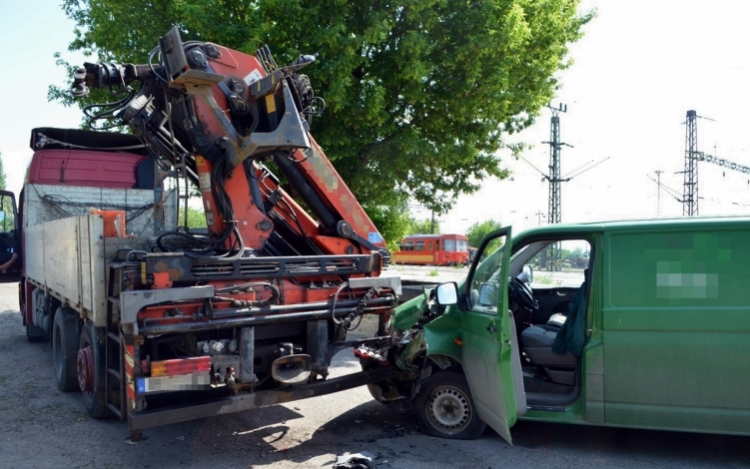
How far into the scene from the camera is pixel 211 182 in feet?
18.7

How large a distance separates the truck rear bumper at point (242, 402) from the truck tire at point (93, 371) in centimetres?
128

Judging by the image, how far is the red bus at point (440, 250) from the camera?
155ft

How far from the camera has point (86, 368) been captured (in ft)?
19.9

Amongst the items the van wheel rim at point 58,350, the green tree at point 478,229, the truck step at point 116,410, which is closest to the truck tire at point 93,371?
the truck step at point 116,410

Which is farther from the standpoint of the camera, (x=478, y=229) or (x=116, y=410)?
(x=478, y=229)

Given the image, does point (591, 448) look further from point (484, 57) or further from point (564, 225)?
point (484, 57)

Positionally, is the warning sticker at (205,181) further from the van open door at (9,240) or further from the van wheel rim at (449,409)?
the van open door at (9,240)

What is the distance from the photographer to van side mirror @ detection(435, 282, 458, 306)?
5.44m

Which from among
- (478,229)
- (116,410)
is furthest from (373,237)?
(478,229)

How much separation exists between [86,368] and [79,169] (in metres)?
4.51

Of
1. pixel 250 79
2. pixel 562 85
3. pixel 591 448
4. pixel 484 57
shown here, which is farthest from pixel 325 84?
pixel 591 448

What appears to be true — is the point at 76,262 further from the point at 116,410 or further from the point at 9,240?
the point at 9,240

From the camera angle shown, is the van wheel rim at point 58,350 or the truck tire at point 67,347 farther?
the van wheel rim at point 58,350

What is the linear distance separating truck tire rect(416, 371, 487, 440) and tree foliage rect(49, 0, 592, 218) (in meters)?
6.19
